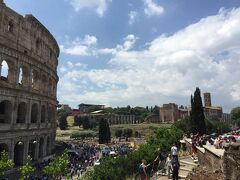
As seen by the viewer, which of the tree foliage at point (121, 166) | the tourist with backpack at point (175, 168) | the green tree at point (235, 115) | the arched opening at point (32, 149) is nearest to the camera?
the tourist with backpack at point (175, 168)

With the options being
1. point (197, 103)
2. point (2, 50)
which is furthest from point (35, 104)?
point (197, 103)

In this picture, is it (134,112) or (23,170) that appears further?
(134,112)

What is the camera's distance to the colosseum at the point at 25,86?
2580cm

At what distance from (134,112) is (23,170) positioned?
156895mm

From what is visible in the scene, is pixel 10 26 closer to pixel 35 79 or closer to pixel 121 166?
pixel 35 79

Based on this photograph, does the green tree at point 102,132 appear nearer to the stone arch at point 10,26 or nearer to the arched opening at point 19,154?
the arched opening at point 19,154

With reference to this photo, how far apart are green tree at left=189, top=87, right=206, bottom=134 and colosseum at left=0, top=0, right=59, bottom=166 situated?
21.7 meters

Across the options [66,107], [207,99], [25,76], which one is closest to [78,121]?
[66,107]

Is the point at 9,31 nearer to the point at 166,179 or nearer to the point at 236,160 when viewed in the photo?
the point at 166,179

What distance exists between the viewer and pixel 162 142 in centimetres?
2761

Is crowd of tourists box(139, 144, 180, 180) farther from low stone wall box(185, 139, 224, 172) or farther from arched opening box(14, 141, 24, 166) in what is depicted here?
arched opening box(14, 141, 24, 166)

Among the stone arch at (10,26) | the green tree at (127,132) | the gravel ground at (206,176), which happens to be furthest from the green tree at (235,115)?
the gravel ground at (206,176)

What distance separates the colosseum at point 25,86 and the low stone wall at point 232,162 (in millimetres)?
20237

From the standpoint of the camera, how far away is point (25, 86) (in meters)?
29.0
